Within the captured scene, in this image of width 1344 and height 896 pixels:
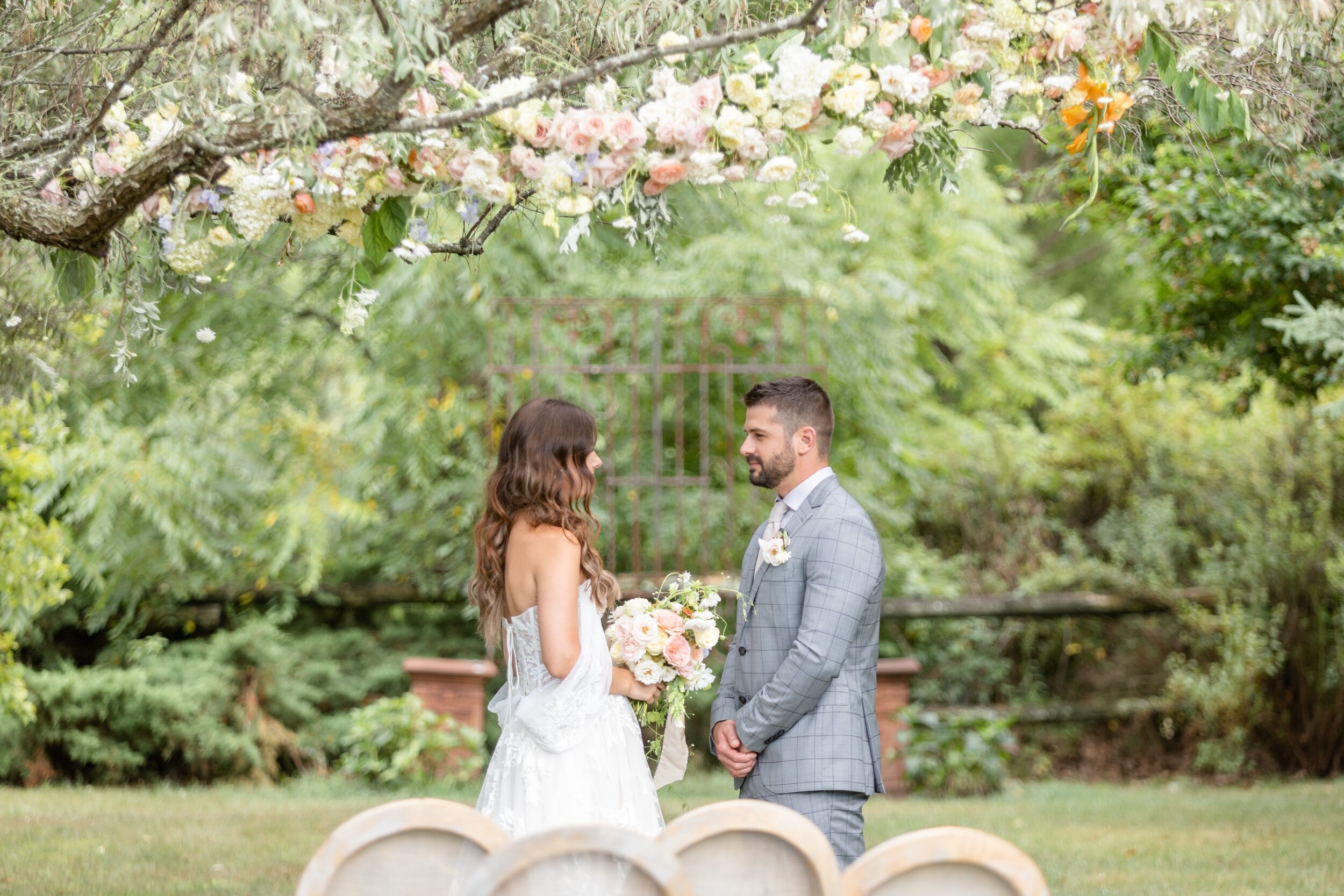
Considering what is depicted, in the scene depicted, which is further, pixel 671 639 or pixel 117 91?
pixel 671 639

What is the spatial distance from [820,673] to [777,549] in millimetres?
354

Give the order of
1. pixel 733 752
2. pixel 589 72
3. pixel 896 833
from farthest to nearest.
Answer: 1. pixel 896 833
2. pixel 733 752
3. pixel 589 72

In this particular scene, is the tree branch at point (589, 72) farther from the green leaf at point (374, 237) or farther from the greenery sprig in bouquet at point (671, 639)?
the greenery sprig in bouquet at point (671, 639)

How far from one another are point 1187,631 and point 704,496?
362cm

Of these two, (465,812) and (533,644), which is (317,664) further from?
(465,812)

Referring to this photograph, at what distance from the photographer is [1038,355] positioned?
12.1 m

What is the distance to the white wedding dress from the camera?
3.21 m

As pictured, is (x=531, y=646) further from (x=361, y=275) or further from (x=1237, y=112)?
(x=1237, y=112)

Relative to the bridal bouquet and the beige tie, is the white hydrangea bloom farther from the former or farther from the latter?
the bridal bouquet

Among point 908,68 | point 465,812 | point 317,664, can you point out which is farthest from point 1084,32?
point 317,664

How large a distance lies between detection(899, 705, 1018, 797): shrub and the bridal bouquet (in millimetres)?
4654

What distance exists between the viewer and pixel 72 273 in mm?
3318

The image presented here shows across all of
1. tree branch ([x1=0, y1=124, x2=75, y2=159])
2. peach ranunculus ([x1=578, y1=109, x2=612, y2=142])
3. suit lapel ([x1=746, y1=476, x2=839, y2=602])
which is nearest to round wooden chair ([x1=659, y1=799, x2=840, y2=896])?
suit lapel ([x1=746, y1=476, x2=839, y2=602])

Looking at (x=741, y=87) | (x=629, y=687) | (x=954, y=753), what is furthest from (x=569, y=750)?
(x=954, y=753)
